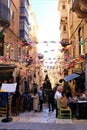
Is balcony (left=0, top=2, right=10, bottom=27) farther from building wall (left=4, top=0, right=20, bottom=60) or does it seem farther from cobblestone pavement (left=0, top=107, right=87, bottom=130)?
cobblestone pavement (left=0, top=107, right=87, bottom=130)

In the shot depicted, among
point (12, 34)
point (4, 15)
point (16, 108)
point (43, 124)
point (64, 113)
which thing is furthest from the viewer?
point (12, 34)

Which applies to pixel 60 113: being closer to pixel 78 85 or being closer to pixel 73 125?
pixel 73 125

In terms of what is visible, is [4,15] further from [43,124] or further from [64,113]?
[43,124]

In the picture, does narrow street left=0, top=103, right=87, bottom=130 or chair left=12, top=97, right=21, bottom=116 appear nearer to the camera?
narrow street left=0, top=103, right=87, bottom=130

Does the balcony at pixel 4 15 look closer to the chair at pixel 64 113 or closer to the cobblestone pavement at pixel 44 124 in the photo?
the chair at pixel 64 113

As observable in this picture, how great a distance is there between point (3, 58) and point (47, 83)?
405 cm

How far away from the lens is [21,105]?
1869cm

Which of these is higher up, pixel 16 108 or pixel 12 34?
pixel 12 34

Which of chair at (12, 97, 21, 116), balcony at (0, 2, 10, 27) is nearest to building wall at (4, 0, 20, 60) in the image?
balcony at (0, 2, 10, 27)

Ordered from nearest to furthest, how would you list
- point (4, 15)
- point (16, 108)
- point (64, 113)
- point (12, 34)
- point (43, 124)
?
point (43, 124) → point (64, 113) → point (16, 108) → point (4, 15) → point (12, 34)

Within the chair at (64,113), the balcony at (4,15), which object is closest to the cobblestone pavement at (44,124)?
the chair at (64,113)

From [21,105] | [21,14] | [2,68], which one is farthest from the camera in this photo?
[21,14]

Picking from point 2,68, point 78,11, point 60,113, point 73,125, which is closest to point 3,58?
point 2,68

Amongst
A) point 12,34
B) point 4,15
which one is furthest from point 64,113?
point 12,34
